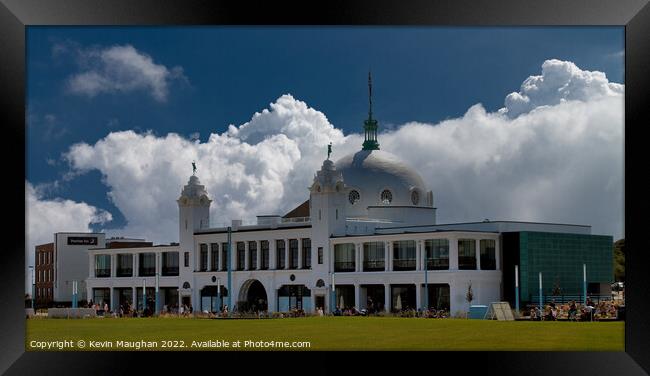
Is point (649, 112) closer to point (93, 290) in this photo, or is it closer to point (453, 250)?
point (453, 250)

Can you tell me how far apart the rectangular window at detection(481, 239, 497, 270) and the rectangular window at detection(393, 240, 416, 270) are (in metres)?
3.37

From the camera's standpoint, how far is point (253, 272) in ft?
172

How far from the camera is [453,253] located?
145 feet

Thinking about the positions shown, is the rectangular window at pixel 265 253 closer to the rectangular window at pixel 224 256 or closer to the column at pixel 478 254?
the rectangular window at pixel 224 256

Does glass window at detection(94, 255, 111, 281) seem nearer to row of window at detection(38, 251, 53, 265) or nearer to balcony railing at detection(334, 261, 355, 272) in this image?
row of window at detection(38, 251, 53, 265)

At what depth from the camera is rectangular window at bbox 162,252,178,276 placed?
2201 inches

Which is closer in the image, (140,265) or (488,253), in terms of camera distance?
(488,253)

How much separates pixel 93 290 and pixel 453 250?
2281 centimetres

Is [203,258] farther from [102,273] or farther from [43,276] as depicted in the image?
[43,276]

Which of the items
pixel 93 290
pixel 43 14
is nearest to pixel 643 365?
pixel 43 14

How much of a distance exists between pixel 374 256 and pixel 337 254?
7.78 ft

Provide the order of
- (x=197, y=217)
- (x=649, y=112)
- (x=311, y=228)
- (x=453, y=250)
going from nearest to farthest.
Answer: (x=649, y=112) < (x=453, y=250) < (x=311, y=228) < (x=197, y=217)

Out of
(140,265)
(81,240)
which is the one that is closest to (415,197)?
(140,265)

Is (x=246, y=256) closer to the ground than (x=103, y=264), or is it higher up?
higher up
